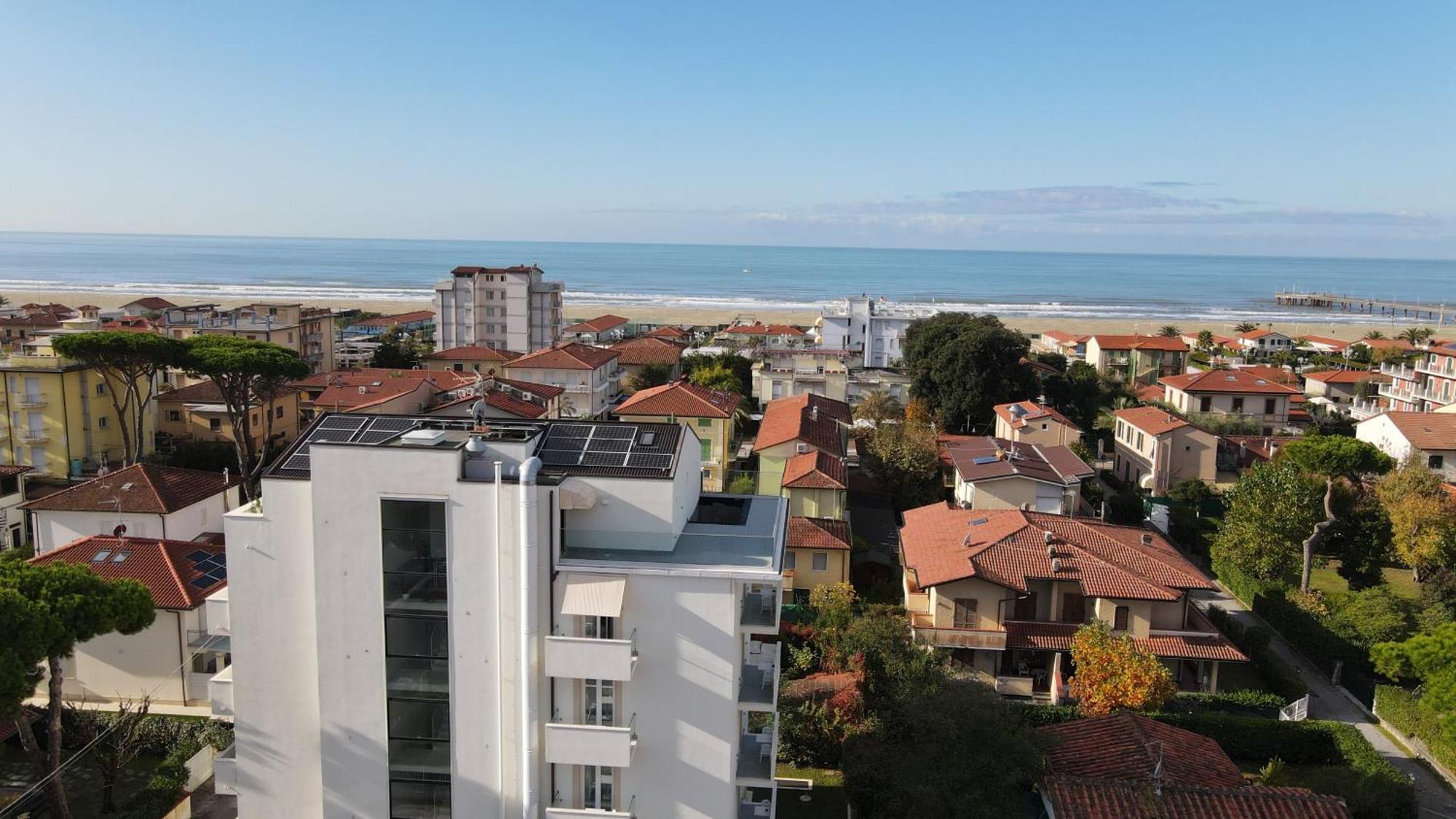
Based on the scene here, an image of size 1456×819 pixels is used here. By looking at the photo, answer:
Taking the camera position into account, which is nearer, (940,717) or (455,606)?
(455,606)

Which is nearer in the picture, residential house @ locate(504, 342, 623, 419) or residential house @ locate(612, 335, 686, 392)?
residential house @ locate(504, 342, 623, 419)

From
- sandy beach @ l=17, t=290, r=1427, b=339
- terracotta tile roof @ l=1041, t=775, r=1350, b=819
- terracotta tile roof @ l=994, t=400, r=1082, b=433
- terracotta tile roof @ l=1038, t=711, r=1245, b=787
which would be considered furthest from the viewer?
sandy beach @ l=17, t=290, r=1427, b=339

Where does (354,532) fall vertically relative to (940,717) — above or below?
above

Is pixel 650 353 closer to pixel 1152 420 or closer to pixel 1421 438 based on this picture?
pixel 1152 420

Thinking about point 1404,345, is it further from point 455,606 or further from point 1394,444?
point 455,606

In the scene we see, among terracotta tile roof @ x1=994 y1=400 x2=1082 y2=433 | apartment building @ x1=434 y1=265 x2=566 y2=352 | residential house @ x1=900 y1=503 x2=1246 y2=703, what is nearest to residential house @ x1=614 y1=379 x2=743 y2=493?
residential house @ x1=900 y1=503 x2=1246 y2=703

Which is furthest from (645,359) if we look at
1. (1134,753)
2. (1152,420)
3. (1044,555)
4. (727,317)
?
(727,317)

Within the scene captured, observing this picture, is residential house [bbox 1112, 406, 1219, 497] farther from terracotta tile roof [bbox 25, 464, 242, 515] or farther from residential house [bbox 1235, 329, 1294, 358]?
residential house [bbox 1235, 329, 1294, 358]

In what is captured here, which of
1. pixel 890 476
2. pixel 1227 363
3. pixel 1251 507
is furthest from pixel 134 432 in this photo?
pixel 1227 363
